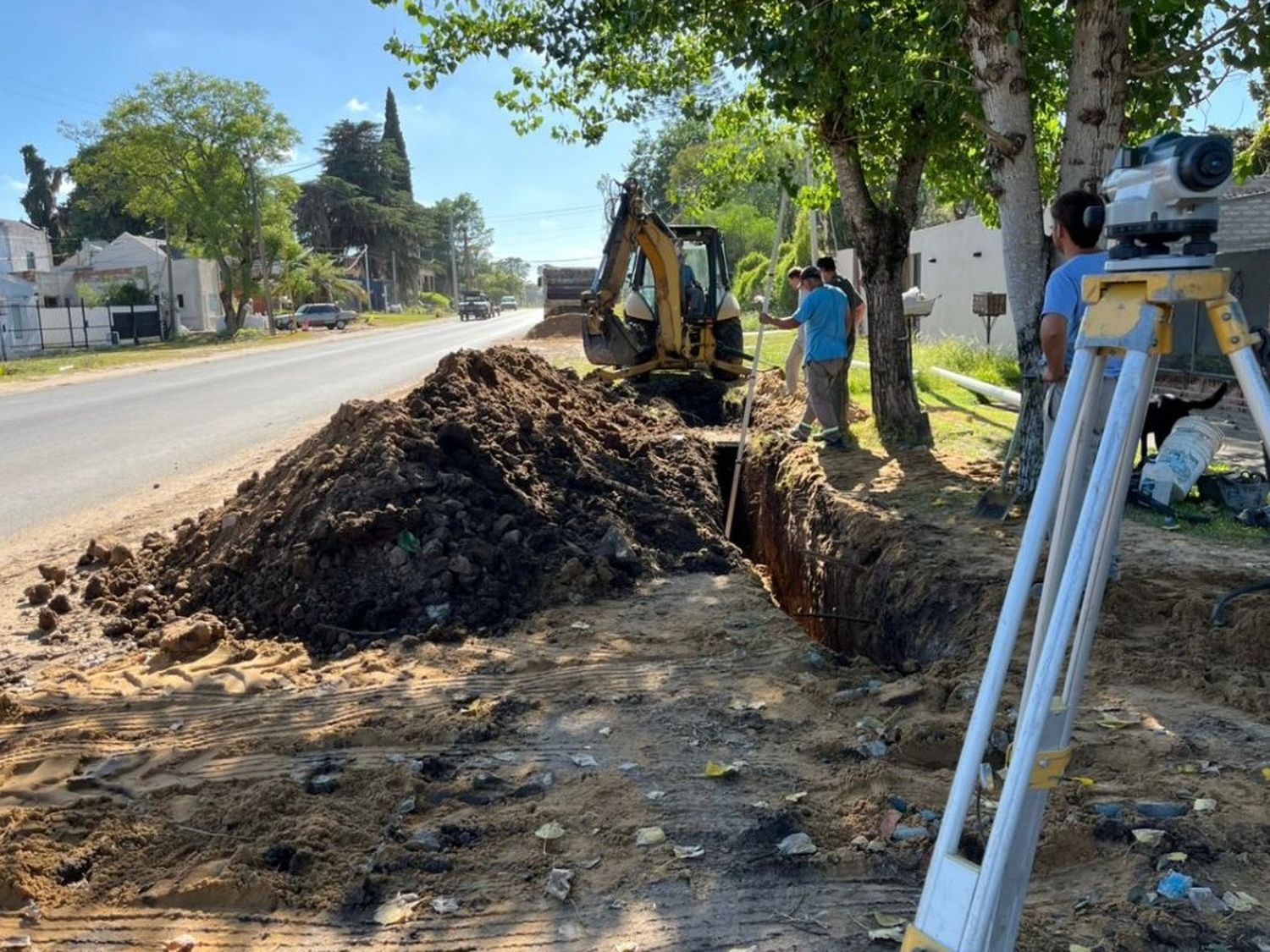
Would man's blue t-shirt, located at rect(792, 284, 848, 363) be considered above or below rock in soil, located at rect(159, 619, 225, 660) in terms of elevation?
above

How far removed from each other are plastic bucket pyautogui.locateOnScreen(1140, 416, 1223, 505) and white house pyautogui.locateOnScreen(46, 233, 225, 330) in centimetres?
5925

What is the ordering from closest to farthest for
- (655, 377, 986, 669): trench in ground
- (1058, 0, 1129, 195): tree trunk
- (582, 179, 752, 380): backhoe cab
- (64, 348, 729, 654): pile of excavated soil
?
(655, 377, 986, 669): trench in ground → (64, 348, 729, 654): pile of excavated soil → (1058, 0, 1129, 195): tree trunk → (582, 179, 752, 380): backhoe cab

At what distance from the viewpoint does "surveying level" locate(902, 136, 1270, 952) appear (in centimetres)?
216

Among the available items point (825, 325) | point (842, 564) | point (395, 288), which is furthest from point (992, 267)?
point (395, 288)

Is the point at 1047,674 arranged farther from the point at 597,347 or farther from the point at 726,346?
the point at 726,346

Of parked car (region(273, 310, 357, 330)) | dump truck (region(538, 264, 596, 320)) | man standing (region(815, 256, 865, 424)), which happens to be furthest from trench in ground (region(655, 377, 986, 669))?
parked car (region(273, 310, 357, 330))

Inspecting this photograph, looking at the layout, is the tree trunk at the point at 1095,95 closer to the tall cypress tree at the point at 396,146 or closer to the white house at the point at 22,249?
the white house at the point at 22,249

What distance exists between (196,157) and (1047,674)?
53.5 m

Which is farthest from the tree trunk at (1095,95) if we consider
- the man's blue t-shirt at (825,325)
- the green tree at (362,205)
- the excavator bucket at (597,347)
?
the green tree at (362,205)

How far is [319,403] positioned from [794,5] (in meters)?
11.7

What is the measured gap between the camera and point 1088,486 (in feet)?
7.54

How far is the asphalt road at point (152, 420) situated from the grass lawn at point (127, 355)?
2874mm

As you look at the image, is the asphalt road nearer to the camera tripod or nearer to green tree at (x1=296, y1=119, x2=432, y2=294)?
the camera tripod

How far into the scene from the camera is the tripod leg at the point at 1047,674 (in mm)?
2125
